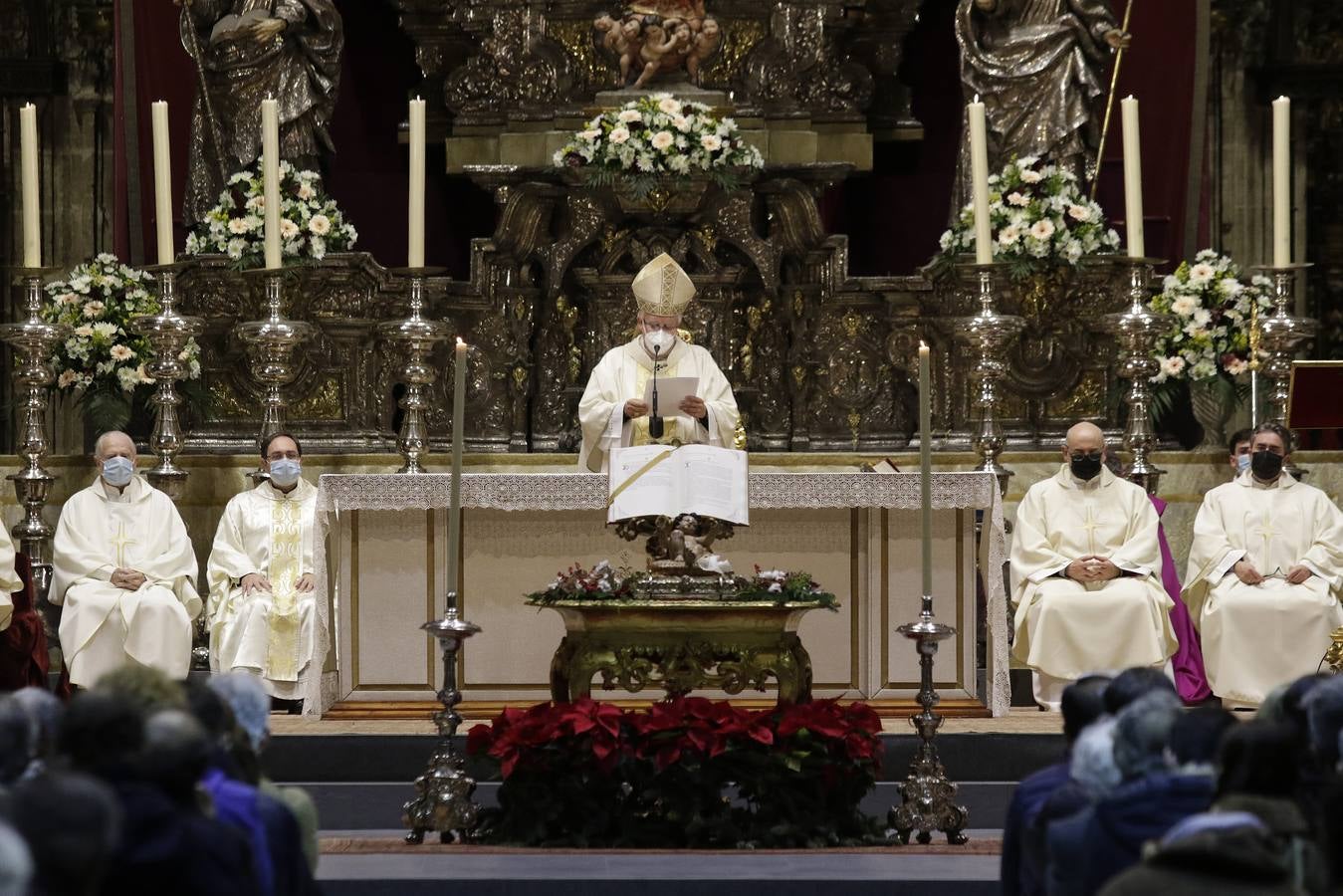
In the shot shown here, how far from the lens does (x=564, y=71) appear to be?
42.4ft

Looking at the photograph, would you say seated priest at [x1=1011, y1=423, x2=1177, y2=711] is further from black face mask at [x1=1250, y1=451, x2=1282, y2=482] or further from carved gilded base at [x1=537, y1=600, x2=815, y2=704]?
carved gilded base at [x1=537, y1=600, x2=815, y2=704]

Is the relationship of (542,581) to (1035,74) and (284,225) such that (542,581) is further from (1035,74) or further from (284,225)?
(1035,74)

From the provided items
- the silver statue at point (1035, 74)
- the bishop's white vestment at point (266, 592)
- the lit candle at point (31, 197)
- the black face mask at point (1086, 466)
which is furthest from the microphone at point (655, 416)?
the silver statue at point (1035, 74)

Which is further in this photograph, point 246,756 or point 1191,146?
point 1191,146

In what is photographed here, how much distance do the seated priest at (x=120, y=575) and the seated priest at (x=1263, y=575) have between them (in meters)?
4.69

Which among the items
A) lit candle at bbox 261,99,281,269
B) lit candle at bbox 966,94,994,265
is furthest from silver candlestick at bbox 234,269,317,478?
lit candle at bbox 966,94,994,265

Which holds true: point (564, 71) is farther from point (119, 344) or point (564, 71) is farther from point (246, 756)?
point (246, 756)

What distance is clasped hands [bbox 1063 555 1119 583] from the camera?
10211 millimetres

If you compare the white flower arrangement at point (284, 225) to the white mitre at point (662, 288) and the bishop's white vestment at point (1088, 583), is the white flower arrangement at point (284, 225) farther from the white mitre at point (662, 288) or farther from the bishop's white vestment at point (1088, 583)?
the bishop's white vestment at point (1088, 583)

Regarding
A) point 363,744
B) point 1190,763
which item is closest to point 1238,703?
point 363,744

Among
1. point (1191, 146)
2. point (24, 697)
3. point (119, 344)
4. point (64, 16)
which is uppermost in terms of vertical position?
point (64, 16)

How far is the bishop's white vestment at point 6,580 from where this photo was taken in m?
9.54

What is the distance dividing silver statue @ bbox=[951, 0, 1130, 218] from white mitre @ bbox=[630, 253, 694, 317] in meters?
3.11

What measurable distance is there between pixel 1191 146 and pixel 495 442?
4236 mm
